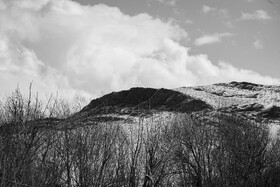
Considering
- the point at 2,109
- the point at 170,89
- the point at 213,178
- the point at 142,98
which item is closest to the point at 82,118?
the point at 2,109

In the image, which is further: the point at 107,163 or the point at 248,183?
the point at 248,183

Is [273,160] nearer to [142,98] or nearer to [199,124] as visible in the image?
[199,124]

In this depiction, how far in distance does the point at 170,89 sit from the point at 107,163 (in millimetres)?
78179

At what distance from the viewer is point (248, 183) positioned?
1098 inches

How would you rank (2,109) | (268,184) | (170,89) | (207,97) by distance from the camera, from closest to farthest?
(2,109) < (268,184) < (207,97) < (170,89)

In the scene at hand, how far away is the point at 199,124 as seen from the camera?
3403 centimetres

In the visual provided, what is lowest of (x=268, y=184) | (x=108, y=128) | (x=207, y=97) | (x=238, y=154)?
(x=268, y=184)

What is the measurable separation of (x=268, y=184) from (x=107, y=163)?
1604cm

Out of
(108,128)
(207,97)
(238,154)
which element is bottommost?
(238,154)

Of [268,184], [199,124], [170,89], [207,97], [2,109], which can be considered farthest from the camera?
[170,89]

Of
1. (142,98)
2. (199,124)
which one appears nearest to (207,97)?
(142,98)

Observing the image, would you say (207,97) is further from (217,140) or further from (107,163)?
(107,163)

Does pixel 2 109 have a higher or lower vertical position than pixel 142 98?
lower

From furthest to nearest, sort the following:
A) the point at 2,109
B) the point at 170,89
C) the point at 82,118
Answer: the point at 170,89
the point at 82,118
the point at 2,109
